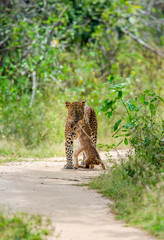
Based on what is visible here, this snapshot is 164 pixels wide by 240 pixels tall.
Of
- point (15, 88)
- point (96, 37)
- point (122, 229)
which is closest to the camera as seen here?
point (122, 229)

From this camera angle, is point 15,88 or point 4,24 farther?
point 4,24

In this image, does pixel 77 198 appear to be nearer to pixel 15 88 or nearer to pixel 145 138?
pixel 145 138

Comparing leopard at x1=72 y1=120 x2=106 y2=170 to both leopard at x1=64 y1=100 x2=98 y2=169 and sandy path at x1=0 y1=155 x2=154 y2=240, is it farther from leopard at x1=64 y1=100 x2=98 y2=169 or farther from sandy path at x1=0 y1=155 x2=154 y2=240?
sandy path at x1=0 y1=155 x2=154 y2=240

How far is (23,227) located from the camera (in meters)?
4.03

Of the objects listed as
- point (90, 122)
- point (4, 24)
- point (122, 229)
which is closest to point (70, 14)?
point (4, 24)

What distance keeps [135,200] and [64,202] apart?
0.79 metres

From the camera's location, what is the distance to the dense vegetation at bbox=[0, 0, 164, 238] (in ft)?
21.8

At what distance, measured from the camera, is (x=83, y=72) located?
1492cm

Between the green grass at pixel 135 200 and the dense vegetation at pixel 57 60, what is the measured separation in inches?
168

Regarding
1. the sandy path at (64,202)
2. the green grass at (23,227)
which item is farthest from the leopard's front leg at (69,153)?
the green grass at (23,227)

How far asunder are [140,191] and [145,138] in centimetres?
139

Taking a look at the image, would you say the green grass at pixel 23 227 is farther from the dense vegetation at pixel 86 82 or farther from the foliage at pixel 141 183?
the dense vegetation at pixel 86 82

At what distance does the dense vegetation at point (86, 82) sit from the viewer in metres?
6.66

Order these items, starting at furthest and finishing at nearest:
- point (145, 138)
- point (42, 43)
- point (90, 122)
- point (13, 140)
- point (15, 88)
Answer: point (42, 43), point (15, 88), point (13, 140), point (90, 122), point (145, 138)
